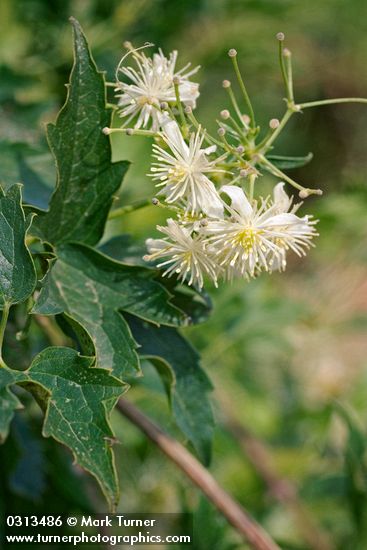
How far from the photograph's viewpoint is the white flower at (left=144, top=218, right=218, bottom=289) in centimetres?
72

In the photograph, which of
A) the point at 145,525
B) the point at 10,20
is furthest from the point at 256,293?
the point at 10,20

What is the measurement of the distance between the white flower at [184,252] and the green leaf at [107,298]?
4 cm

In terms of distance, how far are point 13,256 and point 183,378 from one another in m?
0.26

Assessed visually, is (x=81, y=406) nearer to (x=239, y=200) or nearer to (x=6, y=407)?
(x=6, y=407)

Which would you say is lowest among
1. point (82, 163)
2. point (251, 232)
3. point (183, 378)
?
point (183, 378)

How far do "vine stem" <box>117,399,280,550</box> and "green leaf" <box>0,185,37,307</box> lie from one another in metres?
0.34

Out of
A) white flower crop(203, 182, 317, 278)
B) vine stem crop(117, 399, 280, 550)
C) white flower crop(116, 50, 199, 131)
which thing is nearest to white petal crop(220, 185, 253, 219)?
white flower crop(203, 182, 317, 278)

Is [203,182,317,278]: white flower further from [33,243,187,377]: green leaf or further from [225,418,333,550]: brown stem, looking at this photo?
[225,418,333,550]: brown stem

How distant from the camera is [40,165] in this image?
98 cm

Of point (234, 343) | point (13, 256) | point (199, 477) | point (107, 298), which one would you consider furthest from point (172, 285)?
point (234, 343)

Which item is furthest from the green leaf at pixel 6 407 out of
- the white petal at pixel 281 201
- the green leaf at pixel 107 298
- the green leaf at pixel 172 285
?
the white petal at pixel 281 201

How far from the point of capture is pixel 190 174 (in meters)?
0.71

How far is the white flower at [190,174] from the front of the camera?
0.71 metres

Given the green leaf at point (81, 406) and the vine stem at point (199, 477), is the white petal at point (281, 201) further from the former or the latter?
the vine stem at point (199, 477)
